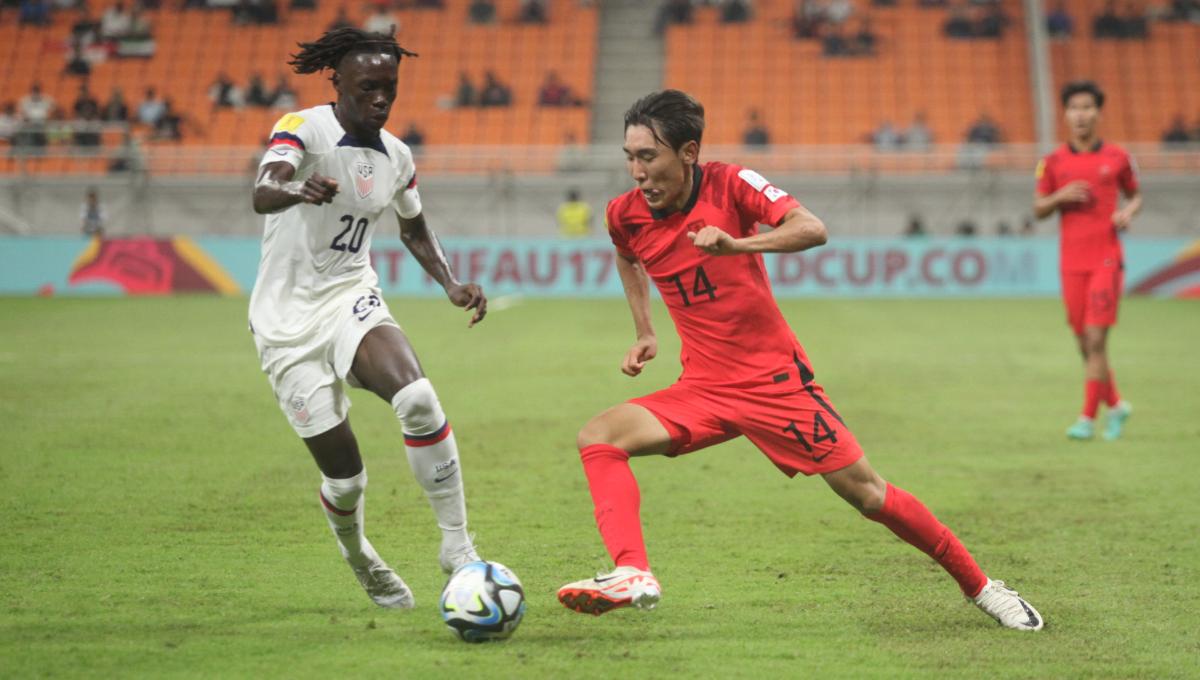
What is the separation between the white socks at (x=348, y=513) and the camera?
551 cm

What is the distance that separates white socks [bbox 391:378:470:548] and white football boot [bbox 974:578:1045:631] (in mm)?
2073

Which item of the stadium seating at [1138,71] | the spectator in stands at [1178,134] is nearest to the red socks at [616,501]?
the spectator in stands at [1178,134]

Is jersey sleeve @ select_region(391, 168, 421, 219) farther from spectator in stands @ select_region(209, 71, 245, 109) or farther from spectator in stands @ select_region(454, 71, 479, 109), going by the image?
spectator in stands @ select_region(209, 71, 245, 109)

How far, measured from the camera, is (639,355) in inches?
220

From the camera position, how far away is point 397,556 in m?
6.59

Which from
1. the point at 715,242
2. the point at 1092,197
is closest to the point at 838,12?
the point at 1092,197

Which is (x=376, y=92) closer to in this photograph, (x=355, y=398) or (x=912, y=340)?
(x=355, y=398)

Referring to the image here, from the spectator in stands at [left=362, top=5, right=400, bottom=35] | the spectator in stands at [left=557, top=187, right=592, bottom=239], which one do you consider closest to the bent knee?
the spectator in stands at [left=557, top=187, right=592, bottom=239]

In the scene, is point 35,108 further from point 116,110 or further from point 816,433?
point 816,433

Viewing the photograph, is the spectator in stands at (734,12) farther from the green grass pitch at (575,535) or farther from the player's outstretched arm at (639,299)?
the player's outstretched arm at (639,299)

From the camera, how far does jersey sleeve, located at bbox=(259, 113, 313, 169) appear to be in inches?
209

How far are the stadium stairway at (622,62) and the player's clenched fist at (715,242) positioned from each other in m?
29.2

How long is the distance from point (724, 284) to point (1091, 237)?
609 centimetres

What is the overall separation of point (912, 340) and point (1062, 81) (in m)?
18.8
